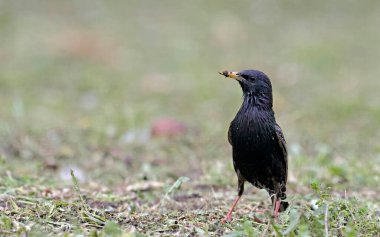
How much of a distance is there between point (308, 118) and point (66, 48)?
5.57 m

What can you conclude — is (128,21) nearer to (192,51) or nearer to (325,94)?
(192,51)

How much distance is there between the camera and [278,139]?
224 inches

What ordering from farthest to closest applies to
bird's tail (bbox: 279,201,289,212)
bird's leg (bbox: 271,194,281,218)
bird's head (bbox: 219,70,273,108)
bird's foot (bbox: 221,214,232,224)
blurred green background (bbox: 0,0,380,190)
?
blurred green background (bbox: 0,0,380,190) → bird's tail (bbox: 279,201,289,212) → bird's head (bbox: 219,70,273,108) → bird's leg (bbox: 271,194,281,218) → bird's foot (bbox: 221,214,232,224)

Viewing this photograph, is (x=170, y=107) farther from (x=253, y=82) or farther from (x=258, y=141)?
(x=258, y=141)

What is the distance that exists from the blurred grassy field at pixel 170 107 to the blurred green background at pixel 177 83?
1.3 inches

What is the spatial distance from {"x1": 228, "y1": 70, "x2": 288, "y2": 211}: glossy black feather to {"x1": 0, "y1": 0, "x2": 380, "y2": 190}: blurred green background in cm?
143

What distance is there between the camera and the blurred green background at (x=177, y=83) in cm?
831

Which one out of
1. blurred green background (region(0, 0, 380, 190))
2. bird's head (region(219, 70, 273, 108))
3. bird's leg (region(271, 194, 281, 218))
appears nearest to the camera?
bird's leg (region(271, 194, 281, 218))

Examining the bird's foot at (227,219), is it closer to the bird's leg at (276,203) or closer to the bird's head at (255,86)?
the bird's leg at (276,203)

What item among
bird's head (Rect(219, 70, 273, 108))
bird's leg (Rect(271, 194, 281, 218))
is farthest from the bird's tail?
bird's head (Rect(219, 70, 273, 108))

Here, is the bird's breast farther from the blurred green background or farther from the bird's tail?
the blurred green background

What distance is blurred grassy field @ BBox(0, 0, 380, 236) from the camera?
18.5 ft

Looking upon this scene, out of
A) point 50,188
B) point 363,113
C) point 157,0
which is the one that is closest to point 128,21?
point 157,0

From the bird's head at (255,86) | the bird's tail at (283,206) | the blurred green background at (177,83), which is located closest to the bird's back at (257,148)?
the bird's head at (255,86)
